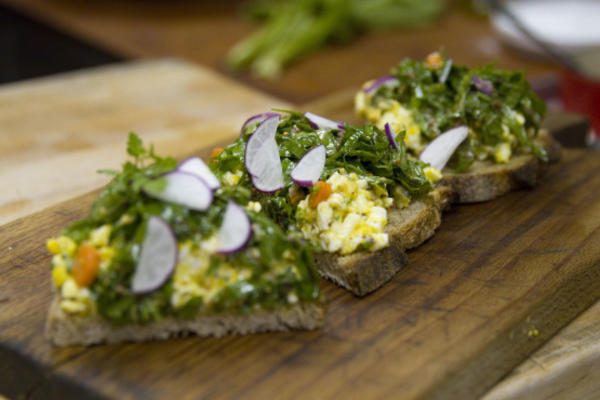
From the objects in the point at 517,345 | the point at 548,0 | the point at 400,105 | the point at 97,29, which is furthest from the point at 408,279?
the point at 97,29

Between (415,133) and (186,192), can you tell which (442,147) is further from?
(186,192)

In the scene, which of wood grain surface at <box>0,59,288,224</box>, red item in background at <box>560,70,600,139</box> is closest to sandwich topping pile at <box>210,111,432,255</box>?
wood grain surface at <box>0,59,288,224</box>

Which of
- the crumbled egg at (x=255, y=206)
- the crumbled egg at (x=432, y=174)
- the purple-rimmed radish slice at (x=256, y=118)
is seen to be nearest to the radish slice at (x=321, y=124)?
the purple-rimmed radish slice at (x=256, y=118)

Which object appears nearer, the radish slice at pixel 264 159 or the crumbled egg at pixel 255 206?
the crumbled egg at pixel 255 206

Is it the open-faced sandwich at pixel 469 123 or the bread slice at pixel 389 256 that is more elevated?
the open-faced sandwich at pixel 469 123

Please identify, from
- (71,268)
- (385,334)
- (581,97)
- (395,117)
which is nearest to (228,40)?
(581,97)

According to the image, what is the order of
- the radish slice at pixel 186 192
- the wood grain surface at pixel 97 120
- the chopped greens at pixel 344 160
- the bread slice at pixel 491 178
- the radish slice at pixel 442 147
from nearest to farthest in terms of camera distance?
the radish slice at pixel 186 192
the chopped greens at pixel 344 160
the radish slice at pixel 442 147
the bread slice at pixel 491 178
the wood grain surface at pixel 97 120

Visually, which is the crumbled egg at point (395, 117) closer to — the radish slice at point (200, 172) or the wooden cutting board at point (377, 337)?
the wooden cutting board at point (377, 337)

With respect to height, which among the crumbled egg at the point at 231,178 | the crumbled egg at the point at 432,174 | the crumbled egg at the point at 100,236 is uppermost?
the crumbled egg at the point at 432,174
